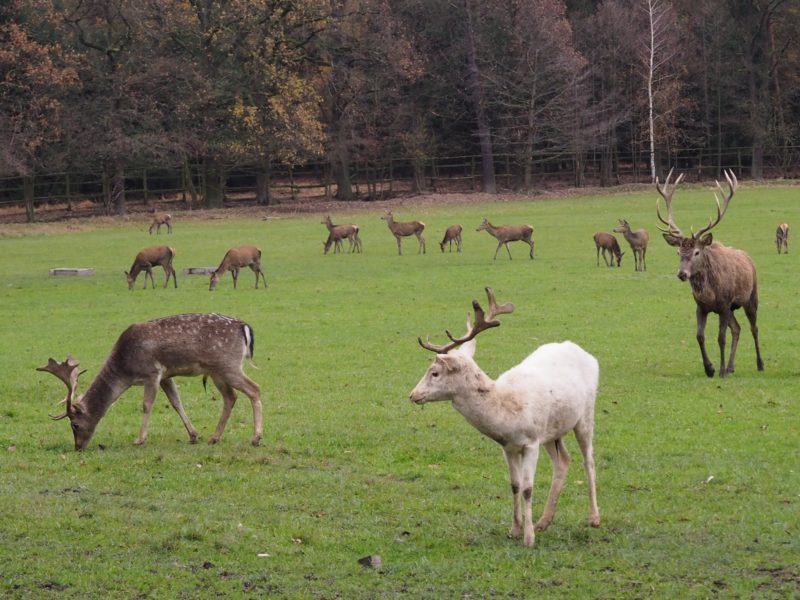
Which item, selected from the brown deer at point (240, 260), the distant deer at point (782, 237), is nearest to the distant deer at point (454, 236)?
the brown deer at point (240, 260)

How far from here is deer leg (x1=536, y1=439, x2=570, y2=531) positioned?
764 centimetres

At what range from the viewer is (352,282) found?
85.5ft

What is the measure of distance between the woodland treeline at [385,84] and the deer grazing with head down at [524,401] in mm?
38265

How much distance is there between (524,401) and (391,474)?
7.67 ft

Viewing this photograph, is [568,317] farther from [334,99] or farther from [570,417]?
[334,99]

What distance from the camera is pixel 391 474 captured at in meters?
9.44

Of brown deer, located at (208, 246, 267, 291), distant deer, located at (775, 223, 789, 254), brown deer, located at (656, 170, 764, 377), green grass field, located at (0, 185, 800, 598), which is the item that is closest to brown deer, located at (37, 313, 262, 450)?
green grass field, located at (0, 185, 800, 598)

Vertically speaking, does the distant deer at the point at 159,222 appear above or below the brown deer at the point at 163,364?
above

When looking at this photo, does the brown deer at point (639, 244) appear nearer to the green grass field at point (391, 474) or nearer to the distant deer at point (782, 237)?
the distant deer at point (782, 237)

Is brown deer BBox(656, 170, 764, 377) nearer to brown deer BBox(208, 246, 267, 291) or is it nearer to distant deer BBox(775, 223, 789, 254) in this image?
brown deer BBox(208, 246, 267, 291)

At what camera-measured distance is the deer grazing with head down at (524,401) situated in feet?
23.8

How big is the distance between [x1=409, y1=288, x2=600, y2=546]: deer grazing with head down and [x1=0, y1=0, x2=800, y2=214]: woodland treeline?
38.3m

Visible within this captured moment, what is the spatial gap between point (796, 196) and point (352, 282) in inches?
1001

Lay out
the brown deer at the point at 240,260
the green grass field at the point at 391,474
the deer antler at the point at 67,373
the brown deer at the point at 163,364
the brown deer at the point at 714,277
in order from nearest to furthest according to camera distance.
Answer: the green grass field at the point at 391,474
the deer antler at the point at 67,373
the brown deer at the point at 163,364
the brown deer at the point at 714,277
the brown deer at the point at 240,260
